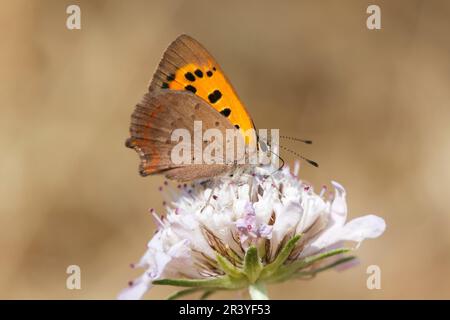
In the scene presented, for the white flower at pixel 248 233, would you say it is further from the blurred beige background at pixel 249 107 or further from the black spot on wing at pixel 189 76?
the blurred beige background at pixel 249 107

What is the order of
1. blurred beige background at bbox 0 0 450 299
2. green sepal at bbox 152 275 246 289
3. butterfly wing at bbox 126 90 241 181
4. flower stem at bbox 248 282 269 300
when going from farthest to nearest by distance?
blurred beige background at bbox 0 0 450 299 < butterfly wing at bbox 126 90 241 181 < flower stem at bbox 248 282 269 300 < green sepal at bbox 152 275 246 289

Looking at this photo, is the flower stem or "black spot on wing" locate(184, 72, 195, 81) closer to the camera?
the flower stem

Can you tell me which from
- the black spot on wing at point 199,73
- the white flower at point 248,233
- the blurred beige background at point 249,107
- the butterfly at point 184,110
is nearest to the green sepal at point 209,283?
the white flower at point 248,233

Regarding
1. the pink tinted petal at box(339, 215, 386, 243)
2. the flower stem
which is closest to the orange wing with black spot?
the pink tinted petal at box(339, 215, 386, 243)

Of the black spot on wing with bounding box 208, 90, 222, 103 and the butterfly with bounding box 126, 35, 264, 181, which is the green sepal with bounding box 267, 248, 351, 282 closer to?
the butterfly with bounding box 126, 35, 264, 181

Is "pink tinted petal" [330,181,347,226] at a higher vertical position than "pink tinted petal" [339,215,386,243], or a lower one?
higher

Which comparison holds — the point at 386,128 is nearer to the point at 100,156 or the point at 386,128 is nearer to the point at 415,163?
the point at 415,163

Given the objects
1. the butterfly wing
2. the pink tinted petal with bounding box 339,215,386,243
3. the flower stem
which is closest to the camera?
the flower stem
